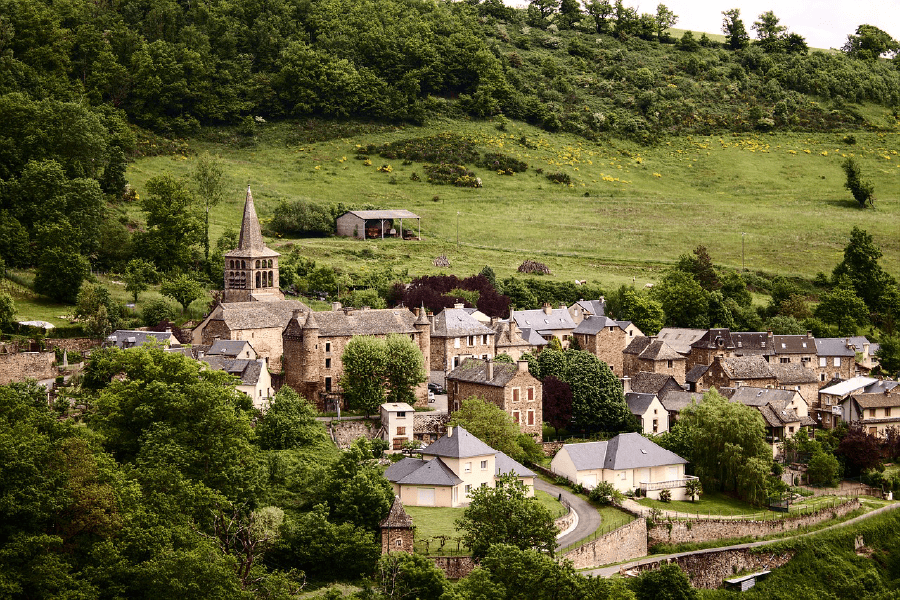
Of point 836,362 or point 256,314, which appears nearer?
point 256,314

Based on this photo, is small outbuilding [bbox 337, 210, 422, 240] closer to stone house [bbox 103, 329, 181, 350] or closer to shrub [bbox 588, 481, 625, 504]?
stone house [bbox 103, 329, 181, 350]

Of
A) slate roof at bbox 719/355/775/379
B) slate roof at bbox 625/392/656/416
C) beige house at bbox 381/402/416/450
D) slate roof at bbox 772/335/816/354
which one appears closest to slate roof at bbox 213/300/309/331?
beige house at bbox 381/402/416/450

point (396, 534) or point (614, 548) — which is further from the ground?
point (396, 534)

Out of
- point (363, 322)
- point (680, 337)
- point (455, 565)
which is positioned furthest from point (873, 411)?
point (455, 565)

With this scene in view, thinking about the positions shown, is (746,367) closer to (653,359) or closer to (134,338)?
(653,359)

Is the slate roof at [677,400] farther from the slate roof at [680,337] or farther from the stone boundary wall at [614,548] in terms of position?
the stone boundary wall at [614,548]

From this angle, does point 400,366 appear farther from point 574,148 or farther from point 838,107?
point 838,107

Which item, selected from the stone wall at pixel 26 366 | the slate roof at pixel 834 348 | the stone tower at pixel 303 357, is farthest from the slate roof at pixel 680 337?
the stone wall at pixel 26 366

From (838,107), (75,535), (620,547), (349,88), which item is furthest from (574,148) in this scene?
(75,535)
